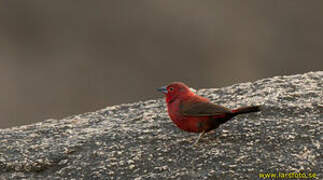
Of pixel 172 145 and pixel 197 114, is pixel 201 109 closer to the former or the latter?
pixel 197 114

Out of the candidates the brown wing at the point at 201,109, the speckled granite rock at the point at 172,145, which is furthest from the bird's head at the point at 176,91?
the speckled granite rock at the point at 172,145

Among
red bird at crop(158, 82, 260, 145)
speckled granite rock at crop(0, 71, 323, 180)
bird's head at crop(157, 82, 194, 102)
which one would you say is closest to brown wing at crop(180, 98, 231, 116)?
red bird at crop(158, 82, 260, 145)

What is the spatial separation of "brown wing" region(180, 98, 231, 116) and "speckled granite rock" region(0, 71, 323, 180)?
280mm

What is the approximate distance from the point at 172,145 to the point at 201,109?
421 mm

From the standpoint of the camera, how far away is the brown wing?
423 centimetres

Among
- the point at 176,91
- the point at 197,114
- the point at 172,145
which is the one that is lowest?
the point at 172,145

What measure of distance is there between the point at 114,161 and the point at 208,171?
720 millimetres

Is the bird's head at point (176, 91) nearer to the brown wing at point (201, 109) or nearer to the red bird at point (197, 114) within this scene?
the red bird at point (197, 114)

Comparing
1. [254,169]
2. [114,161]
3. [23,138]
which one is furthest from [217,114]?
[23,138]

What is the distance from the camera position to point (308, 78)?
5.91m

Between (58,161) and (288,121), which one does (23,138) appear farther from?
(288,121)

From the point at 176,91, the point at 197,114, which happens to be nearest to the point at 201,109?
the point at 197,114

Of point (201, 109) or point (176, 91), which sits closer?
point (201, 109)

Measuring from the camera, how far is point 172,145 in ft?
15.1
